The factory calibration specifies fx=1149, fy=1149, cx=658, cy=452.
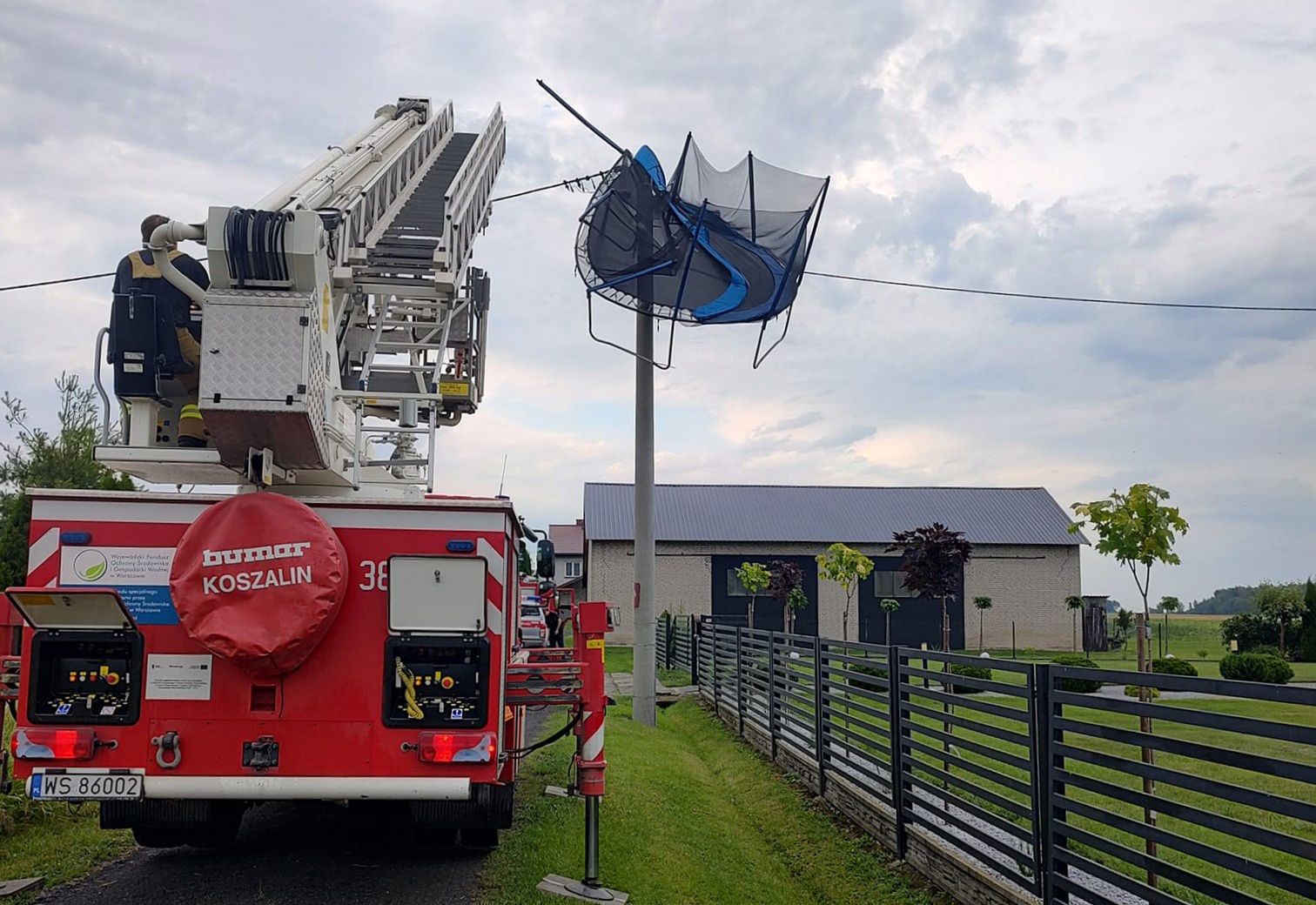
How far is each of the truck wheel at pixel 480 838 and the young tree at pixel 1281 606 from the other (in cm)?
3640

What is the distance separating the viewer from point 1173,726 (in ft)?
57.5

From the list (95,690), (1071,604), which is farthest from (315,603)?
(1071,604)

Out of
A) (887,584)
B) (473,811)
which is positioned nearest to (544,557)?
(473,811)

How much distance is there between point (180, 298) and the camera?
7273 mm

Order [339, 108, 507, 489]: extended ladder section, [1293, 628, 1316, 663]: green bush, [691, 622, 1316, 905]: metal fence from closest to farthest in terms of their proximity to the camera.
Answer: [691, 622, 1316, 905]: metal fence → [339, 108, 507, 489]: extended ladder section → [1293, 628, 1316, 663]: green bush

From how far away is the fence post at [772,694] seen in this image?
1430cm

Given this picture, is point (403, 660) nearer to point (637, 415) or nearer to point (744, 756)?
point (744, 756)

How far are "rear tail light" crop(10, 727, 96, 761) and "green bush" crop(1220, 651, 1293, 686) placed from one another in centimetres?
2527

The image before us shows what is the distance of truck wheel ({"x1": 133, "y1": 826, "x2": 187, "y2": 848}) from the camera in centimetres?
791

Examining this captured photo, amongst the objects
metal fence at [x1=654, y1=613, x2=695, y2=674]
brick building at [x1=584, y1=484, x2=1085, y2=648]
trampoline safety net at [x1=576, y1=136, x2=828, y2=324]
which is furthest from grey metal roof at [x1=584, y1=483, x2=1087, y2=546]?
trampoline safety net at [x1=576, y1=136, x2=828, y2=324]

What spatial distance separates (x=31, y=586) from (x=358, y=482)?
2.43 meters

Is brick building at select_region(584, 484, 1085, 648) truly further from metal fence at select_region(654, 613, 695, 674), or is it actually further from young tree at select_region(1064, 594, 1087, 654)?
metal fence at select_region(654, 613, 695, 674)

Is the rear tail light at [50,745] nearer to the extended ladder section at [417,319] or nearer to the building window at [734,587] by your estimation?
the extended ladder section at [417,319]

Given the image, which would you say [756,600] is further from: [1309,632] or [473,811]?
[473,811]
